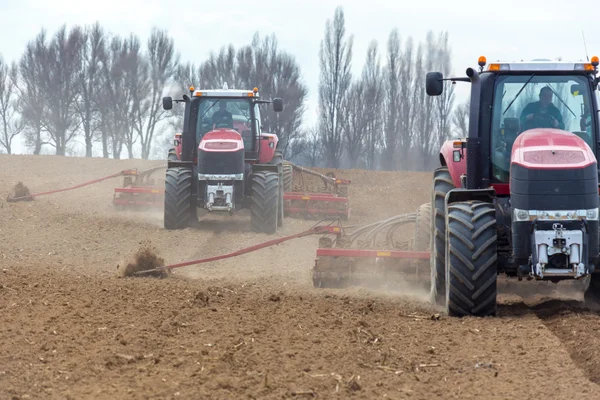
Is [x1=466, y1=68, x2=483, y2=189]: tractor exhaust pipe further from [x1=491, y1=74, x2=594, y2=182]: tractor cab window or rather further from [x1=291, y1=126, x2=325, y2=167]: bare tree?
[x1=291, y1=126, x2=325, y2=167]: bare tree

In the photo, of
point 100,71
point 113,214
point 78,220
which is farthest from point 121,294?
point 100,71

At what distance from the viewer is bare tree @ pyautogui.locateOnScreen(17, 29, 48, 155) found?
49.2 m

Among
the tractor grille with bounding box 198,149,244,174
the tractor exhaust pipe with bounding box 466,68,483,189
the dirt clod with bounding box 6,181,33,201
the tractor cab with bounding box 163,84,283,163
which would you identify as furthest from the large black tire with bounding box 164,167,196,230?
the tractor exhaust pipe with bounding box 466,68,483,189

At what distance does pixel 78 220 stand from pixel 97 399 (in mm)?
12427

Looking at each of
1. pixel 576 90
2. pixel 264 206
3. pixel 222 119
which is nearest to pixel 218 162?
pixel 264 206

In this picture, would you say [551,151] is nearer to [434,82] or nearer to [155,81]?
[434,82]

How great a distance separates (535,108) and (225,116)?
9392 millimetres

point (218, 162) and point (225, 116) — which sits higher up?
point (225, 116)

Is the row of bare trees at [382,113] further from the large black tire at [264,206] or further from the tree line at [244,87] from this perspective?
the large black tire at [264,206]

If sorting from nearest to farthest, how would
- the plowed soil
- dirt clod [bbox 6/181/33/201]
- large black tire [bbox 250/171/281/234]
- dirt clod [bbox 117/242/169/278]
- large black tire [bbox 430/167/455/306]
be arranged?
the plowed soil → large black tire [bbox 430/167/455/306] → dirt clod [bbox 117/242/169/278] → large black tire [bbox 250/171/281/234] → dirt clod [bbox 6/181/33/201]

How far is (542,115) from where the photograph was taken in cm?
898

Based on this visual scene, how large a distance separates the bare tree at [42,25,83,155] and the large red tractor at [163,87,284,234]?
3269 cm

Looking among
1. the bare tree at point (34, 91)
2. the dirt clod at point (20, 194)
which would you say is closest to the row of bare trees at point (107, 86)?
the bare tree at point (34, 91)

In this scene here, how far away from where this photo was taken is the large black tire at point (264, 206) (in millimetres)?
16703
